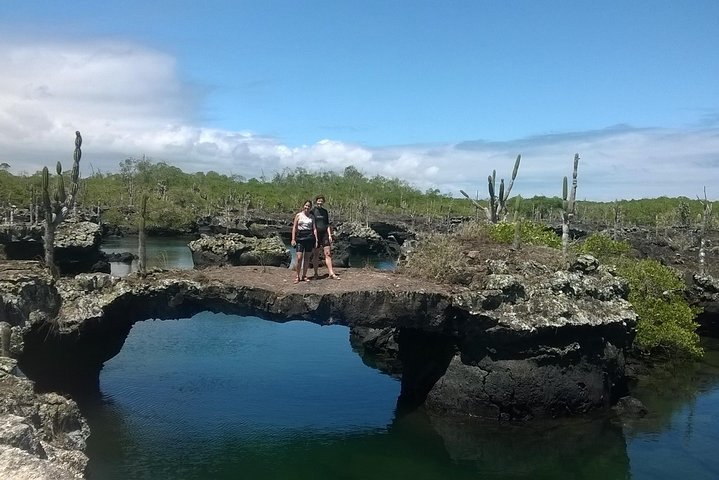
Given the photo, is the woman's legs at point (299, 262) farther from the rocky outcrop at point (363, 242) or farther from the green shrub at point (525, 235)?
the rocky outcrop at point (363, 242)

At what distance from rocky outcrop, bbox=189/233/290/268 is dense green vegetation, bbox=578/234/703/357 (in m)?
22.6

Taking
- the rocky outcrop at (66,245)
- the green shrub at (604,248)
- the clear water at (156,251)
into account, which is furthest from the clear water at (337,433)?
the clear water at (156,251)

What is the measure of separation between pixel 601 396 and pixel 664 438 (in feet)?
5.54

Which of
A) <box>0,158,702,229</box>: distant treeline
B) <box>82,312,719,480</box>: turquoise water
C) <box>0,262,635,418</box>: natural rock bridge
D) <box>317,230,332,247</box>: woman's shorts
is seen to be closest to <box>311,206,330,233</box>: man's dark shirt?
<box>317,230,332,247</box>: woman's shorts

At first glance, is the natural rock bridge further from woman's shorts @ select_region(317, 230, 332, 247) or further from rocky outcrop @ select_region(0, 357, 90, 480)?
rocky outcrop @ select_region(0, 357, 90, 480)

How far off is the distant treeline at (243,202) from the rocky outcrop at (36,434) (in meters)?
49.4

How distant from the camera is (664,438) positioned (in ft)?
53.5

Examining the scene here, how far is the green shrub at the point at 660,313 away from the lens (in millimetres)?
21891

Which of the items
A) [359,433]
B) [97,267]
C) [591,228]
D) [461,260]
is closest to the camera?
[359,433]

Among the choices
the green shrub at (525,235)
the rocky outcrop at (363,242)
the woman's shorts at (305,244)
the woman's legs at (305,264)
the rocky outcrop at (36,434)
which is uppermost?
the green shrub at (525,235)

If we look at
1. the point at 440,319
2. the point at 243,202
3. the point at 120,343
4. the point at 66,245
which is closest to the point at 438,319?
the point at 440,319

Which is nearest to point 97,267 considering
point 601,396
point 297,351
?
point 297,351

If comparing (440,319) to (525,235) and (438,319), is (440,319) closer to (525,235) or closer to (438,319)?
(438,319)

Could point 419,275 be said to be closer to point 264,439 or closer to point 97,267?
point 264,439
